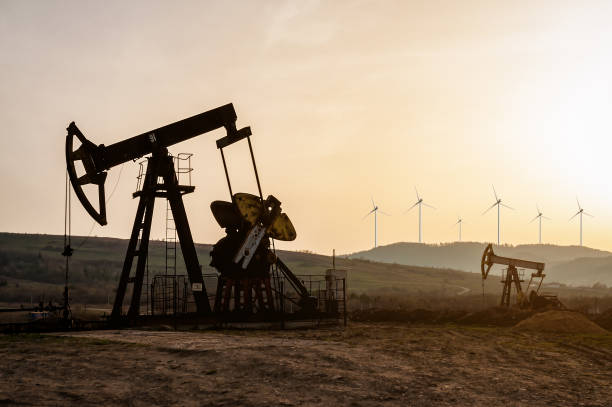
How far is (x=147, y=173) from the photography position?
17.0 metres

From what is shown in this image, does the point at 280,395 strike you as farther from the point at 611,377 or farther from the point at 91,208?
the point at 91,208

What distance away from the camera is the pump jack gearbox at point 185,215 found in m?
16.2

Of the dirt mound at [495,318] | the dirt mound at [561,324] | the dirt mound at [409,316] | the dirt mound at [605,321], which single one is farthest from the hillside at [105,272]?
the dirt mound at [605,321]

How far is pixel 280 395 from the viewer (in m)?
7.87

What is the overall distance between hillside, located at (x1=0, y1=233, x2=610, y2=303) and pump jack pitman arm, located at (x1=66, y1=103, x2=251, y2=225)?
86.1 feet

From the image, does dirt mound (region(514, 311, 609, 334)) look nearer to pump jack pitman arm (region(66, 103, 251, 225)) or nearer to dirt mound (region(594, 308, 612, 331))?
dirt mound (region(594, 308, 612, 331))

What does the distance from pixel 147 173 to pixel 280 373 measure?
9.39m

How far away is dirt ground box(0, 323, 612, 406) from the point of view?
7805 mm

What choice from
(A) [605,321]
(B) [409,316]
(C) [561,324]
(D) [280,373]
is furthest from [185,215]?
(A) [605,321]

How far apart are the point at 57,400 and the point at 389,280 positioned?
3162 inches

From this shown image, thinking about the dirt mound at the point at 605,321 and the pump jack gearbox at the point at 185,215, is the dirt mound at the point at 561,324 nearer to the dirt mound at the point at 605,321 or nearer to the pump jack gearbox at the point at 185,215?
the dirt mound at the point at 605,321

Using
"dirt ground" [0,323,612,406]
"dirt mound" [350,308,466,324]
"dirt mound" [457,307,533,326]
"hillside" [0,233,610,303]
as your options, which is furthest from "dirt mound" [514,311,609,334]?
"hillside" [0,233,610,303]

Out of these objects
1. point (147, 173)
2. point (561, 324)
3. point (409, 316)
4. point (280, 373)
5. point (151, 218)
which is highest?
point (147, 173)

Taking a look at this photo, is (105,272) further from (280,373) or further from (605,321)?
(280,373)
